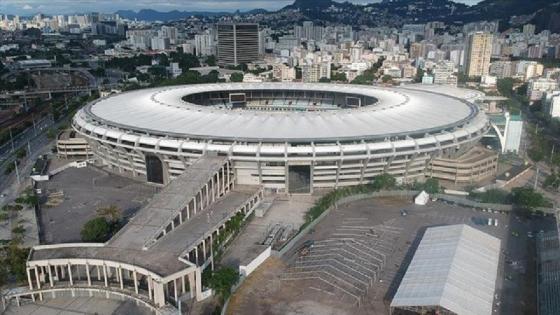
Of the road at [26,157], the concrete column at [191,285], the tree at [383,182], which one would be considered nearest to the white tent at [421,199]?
the tree at [383,182]

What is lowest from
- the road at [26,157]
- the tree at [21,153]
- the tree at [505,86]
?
the road at [26,157]

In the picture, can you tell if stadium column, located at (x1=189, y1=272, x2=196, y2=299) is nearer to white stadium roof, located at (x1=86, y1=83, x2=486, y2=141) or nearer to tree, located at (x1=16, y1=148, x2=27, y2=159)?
white stadium roof, located at (x1=86, y1=83, x2=486, y2=141)

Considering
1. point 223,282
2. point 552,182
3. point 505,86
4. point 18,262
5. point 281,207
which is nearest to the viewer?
point 223,282

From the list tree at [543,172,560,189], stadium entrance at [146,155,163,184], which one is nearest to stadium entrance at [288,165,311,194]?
stadium entrance at [146,155,163,184]

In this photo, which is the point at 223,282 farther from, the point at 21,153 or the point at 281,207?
the point at 21,153

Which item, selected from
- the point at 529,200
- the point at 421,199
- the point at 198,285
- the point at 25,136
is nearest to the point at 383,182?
the point at 421,199

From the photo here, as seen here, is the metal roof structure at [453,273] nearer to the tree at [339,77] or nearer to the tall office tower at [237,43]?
the tree at [339,77]

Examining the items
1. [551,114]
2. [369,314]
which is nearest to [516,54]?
[551,114]

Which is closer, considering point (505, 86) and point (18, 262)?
point (18, 262)
